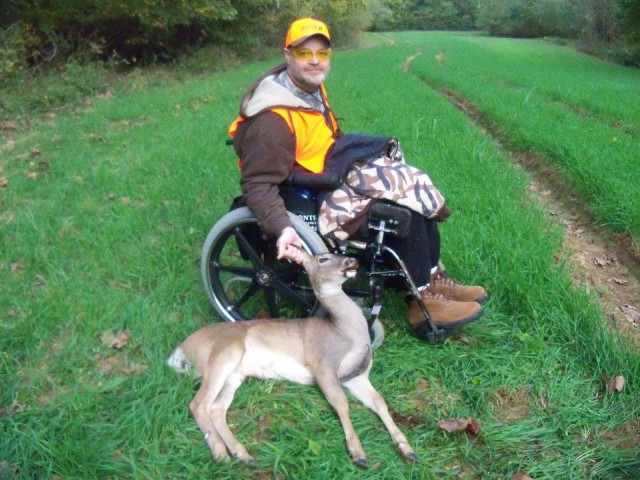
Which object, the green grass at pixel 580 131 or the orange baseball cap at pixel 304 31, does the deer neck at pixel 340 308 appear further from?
the green grass at pixel 580 131

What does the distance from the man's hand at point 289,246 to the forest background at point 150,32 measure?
855cm

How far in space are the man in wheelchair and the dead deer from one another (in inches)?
9.3

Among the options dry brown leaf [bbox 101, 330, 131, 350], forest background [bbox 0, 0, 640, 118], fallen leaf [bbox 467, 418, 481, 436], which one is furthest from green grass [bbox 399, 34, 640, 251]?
forest background [bbox 0, 0, 640, 118]

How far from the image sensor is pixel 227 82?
14219mm

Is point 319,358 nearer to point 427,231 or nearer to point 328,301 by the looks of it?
point 328,301

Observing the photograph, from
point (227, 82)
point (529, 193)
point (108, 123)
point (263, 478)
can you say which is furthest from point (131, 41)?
point (263, 478)

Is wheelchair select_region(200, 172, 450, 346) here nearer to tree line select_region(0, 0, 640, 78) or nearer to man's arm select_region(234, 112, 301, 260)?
man's arm select_region(234, 112, 301, 260)

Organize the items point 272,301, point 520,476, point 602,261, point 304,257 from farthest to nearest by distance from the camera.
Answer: point 602,261, point 272,301, point 304,257, point 520,476

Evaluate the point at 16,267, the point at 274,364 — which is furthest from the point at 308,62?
the point at 16,267

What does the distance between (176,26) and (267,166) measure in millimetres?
18183

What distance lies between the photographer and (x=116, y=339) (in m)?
3.00

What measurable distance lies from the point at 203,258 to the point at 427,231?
1.18m

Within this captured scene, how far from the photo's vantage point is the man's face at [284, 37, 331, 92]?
2922 mm

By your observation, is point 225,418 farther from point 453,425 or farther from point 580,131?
point 580,131
